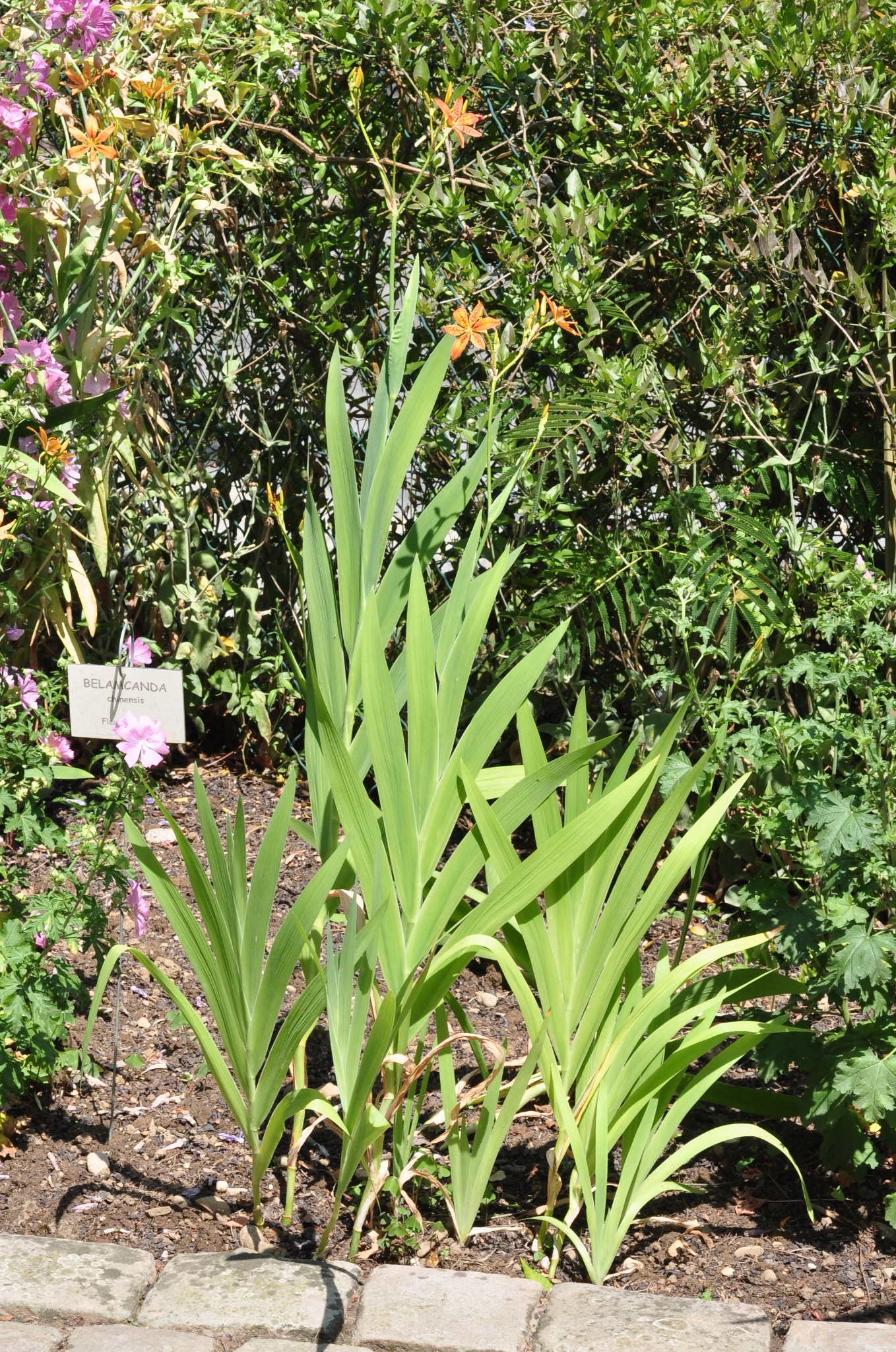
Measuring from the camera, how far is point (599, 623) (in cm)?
306

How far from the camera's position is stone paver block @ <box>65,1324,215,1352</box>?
168 centimetres

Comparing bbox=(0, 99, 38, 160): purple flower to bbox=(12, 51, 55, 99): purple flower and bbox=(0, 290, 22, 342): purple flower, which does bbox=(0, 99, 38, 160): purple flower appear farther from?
bbox=(0, 290, 22, 342): purple flower

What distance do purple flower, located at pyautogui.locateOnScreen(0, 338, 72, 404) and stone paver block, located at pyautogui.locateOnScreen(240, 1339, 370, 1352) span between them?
171cm

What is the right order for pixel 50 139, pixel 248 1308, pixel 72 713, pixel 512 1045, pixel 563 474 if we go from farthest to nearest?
pixel 50 139, pixel 563 474, pixel 512 1045, pixel 72 713, pixel 248 1308

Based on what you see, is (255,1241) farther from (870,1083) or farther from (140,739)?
(870,1083)

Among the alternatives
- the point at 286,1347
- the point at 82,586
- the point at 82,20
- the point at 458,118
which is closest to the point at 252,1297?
the point at 286,1347

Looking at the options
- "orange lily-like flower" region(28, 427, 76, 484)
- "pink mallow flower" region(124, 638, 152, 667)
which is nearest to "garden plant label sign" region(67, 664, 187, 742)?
"pink mallow flower" region(124, 638, 152, 667)

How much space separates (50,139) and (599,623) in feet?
6.15

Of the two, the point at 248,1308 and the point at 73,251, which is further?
the point at 73,251

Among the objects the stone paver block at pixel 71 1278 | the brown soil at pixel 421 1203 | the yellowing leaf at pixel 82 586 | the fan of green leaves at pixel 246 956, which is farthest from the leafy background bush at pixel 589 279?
the stone paver block at pixel 71 1278

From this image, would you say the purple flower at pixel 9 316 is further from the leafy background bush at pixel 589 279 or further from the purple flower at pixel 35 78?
the purple flower at pixel 35 78

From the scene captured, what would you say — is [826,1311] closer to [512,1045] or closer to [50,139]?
[512,1045]

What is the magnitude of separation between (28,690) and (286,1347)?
Result: 3.87 feet

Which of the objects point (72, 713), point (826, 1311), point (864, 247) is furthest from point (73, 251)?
point (826, 1311)
